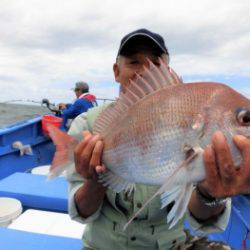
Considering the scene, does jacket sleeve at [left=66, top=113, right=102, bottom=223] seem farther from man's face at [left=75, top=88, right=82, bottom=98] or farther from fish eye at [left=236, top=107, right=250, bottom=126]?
man's face at [left=75, top=88, right=82, bottom=98]

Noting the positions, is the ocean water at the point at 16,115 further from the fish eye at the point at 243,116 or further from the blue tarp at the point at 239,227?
the fish eye at the point at 243,116

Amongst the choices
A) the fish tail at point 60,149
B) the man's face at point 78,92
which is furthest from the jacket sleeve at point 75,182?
the man's face at point 78,92

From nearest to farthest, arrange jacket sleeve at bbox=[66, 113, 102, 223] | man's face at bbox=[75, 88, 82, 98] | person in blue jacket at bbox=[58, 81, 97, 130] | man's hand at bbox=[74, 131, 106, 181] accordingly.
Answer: man's hand at bbox=[74, 131, 106, 181] < jacket sleeve at bbox=[66, 113, 102, 223] < person in blue jacket at bbox=[58, 81, 97, 130] < man's face at bbox=[75, 88, 82, 98]

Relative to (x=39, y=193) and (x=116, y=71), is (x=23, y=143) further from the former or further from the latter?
(x=116, y=71)

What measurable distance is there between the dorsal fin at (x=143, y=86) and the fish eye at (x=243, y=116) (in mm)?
325

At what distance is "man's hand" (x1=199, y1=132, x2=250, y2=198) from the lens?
5.41ft

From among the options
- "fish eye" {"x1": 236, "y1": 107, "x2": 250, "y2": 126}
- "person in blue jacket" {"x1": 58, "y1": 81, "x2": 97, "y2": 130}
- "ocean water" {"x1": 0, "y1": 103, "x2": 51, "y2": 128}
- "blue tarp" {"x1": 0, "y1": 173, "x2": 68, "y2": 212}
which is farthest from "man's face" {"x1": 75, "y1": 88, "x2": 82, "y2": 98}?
"fish eye" {"x1": 236, "y1": 107, "x2": 250, "y2": 126}

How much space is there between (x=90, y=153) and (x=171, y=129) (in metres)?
0.50

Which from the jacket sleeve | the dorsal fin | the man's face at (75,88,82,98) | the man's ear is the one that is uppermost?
the man's ear

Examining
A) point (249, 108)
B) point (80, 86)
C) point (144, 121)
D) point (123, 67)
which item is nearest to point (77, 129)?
point (123, 67)

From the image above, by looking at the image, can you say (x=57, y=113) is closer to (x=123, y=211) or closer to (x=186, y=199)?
(x=123, y=211)

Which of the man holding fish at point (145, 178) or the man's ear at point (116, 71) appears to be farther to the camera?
the man's ear at point (116, 71)

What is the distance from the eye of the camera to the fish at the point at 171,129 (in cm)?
169

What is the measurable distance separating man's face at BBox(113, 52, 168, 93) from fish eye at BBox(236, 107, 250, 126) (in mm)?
1111
